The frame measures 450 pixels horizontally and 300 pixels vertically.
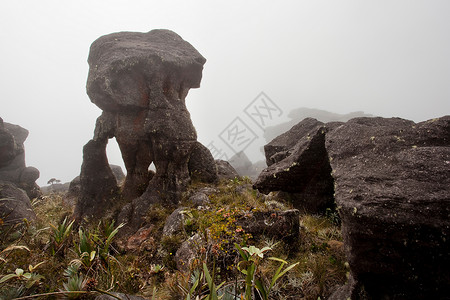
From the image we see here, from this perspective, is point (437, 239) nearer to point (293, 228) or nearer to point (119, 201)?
point (293, 228)

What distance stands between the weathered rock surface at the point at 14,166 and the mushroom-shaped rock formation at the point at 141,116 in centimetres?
631

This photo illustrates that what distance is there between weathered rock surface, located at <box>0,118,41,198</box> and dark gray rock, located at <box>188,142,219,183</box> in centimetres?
1117

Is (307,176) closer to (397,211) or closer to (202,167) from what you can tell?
(397,211)

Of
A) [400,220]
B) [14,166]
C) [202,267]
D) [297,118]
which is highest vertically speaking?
[14,166]

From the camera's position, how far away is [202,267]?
3.86 m

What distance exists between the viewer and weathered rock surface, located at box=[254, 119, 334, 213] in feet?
20.8

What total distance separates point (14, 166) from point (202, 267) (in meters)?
17.8

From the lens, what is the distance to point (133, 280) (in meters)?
4.75

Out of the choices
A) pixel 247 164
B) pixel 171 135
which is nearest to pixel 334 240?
pixel 171 135

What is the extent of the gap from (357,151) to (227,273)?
11.0ft

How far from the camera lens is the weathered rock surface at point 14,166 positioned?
13.4 m

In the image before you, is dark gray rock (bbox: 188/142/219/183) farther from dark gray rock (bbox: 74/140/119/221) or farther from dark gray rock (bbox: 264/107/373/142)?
dark gray rock (bbox: 264/107/373/142)

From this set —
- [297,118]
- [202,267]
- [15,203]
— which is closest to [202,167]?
[202,267]

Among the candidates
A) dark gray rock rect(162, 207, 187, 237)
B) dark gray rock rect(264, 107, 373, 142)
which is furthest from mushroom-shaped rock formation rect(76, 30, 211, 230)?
dark gray rock rect(264, 107, 373, 142)
